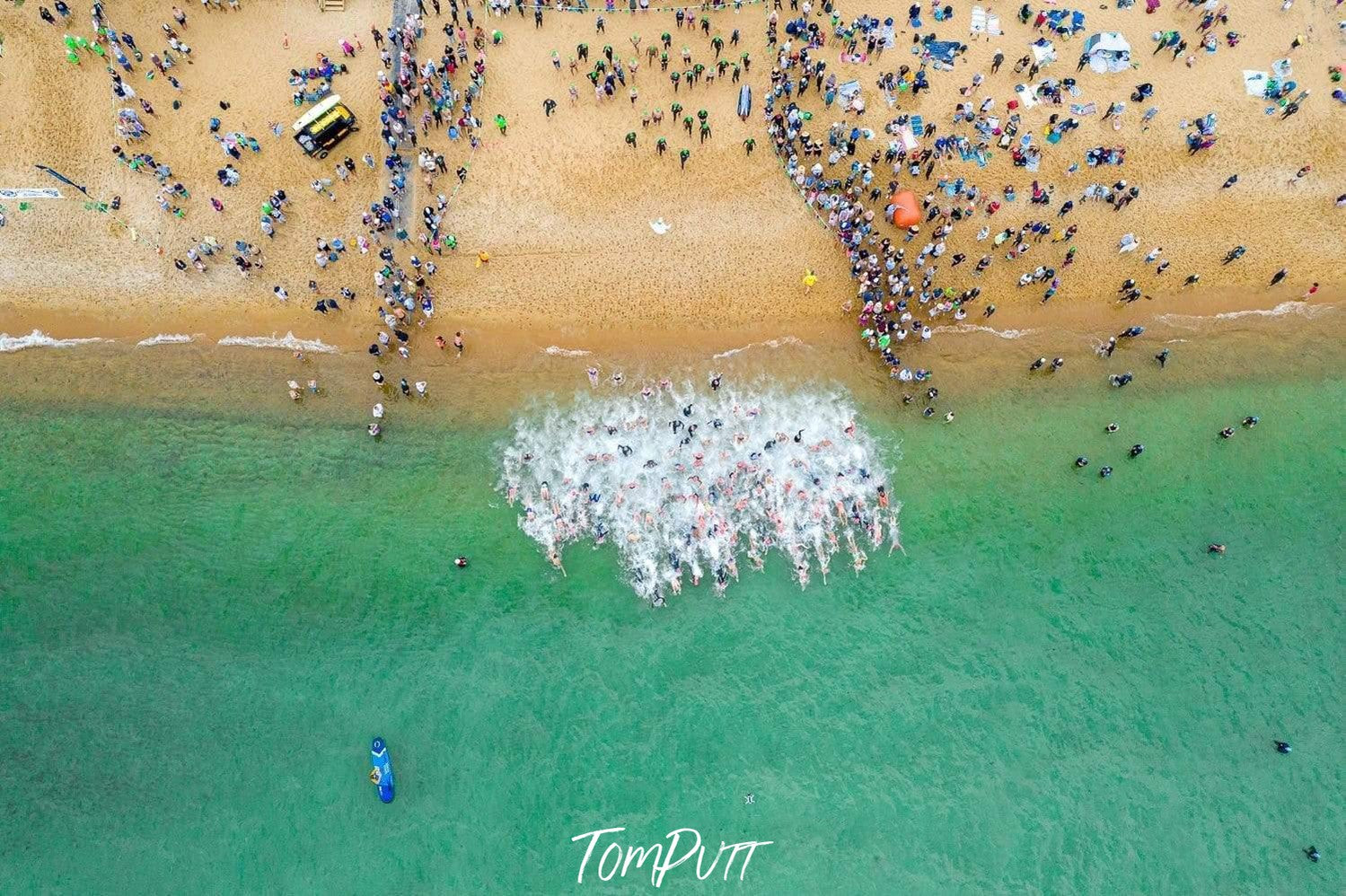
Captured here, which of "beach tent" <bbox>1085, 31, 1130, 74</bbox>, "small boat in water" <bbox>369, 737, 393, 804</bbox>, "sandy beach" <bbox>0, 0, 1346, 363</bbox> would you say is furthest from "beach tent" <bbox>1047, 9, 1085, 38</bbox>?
"small boat in water" <bbox>369, 737, 393, 804</bbox>

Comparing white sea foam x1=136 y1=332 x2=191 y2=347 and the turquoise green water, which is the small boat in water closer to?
the turquoise green water

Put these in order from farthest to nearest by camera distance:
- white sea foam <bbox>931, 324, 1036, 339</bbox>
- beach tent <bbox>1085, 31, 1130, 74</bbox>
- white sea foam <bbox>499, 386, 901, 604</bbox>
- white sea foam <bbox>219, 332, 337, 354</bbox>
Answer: beach tent <bbox>1085, 31, 1130, 74</bbox>, white sea foam <bbox>931, 324, 1036, 339</bbox>, white sea foam <bbox>219, 332, 337, 354</bbox>, white sea foam <bbox>499, 386, 901, 604</bbox>

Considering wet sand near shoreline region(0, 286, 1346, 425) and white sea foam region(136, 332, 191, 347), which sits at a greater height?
white sea foam region(136, 332, 191, 347)

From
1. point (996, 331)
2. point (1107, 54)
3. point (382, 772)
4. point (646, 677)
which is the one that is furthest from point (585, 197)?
point (1107, 54)

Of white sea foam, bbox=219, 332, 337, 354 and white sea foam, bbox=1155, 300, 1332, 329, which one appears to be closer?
white sea foam, bbox=219, 332, 337, 354

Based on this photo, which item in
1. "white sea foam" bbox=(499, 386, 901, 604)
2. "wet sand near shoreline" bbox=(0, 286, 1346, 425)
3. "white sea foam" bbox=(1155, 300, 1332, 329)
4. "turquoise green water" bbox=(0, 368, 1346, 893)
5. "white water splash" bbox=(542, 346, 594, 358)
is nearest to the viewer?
"turquoise green water" bbox=(0, 368, 1346, 893)

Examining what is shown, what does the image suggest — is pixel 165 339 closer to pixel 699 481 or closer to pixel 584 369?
pixel 584 369

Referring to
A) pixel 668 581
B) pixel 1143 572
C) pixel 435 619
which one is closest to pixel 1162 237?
pixel 1143 572
